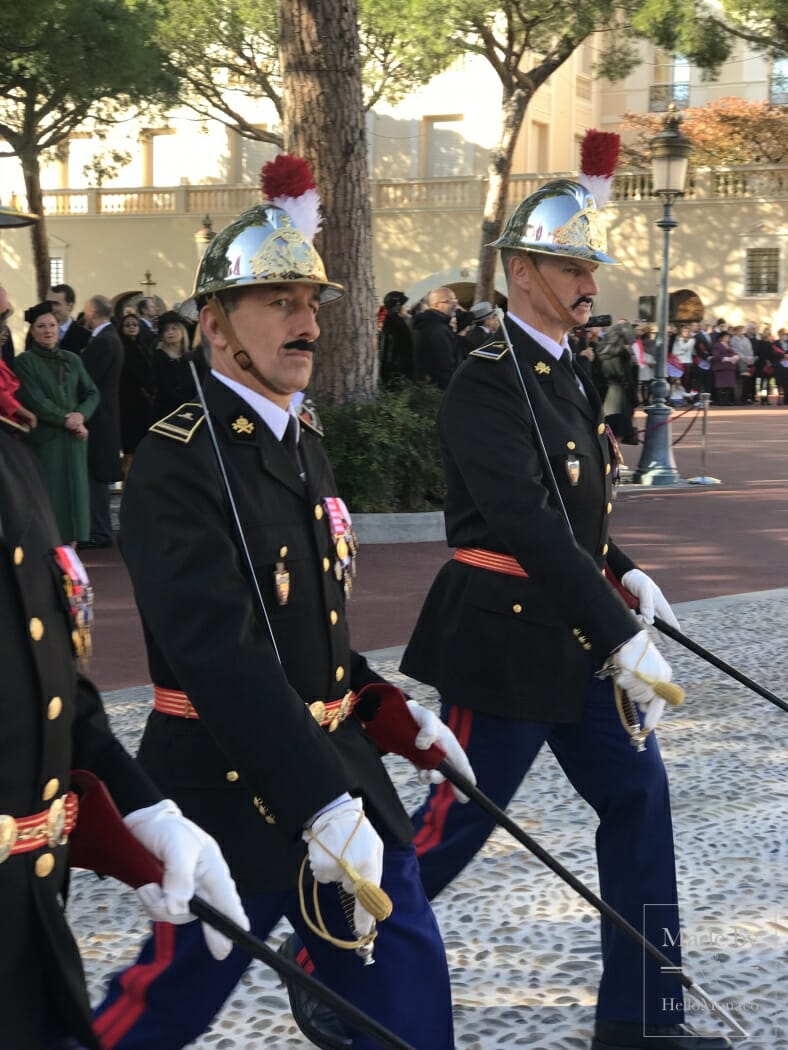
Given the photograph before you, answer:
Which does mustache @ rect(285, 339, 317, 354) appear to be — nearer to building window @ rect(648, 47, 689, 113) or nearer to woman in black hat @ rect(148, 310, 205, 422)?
woman in black hat @ rect(148, 310, 205, 422)

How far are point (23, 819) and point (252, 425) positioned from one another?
36.4 inches

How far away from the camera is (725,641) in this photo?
7.74 meters

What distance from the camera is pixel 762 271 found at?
37.6 metres

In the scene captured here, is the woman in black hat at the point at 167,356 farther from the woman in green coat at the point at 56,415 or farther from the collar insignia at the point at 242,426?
the collar insignia at the point at 242,426

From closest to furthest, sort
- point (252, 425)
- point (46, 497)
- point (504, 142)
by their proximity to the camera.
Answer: point (46, 497) → point (252, 425) → point (504, 142)

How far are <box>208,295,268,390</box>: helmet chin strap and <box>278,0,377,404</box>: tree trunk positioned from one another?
8617mm

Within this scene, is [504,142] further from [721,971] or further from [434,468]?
[721,971]

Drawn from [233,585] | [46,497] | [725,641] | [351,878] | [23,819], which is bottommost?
[725,641]

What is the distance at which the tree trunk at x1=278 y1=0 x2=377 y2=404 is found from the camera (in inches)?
447

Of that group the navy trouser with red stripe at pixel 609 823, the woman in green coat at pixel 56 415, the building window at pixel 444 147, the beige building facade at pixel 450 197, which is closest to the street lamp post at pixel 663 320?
the woman in green coat at pixel 56 415

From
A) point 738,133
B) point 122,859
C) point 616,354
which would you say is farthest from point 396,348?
point 738,133

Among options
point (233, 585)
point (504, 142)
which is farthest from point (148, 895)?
point (504, 142)

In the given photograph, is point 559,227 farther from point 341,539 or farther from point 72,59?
point 72,59

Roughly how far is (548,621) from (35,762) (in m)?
1.75
